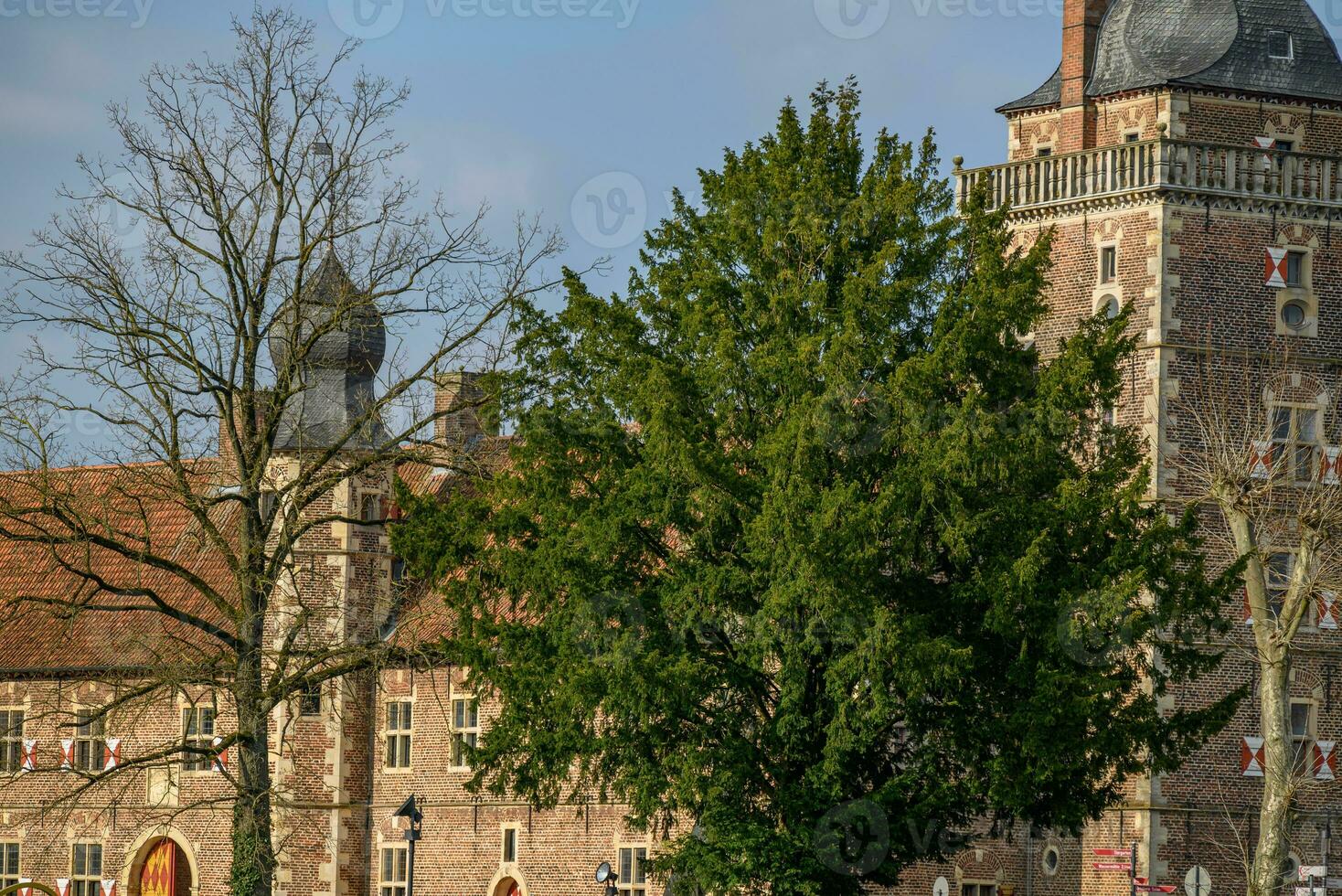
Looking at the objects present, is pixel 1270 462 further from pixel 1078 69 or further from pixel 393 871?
pixel 393 871

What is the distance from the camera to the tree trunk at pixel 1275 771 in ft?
88.2

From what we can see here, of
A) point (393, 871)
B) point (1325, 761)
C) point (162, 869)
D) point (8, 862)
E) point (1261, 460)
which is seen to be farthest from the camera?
point (8, 862)

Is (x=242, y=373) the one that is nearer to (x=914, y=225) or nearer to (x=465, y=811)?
Answer: (x=914, y=225)

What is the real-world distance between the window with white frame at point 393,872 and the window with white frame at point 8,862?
24.3 feet

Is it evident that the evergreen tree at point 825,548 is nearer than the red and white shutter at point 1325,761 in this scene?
Yes

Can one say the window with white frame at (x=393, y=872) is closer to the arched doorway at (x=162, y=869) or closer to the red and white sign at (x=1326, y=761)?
the arched doorway at (x=162, y=869)

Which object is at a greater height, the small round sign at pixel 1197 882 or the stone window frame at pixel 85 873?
the small round sign at pixel 1197 882

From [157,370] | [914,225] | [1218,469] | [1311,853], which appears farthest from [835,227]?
[1311,853]

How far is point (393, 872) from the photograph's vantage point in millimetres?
37375

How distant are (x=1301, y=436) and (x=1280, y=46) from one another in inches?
233

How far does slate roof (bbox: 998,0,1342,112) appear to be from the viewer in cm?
3391

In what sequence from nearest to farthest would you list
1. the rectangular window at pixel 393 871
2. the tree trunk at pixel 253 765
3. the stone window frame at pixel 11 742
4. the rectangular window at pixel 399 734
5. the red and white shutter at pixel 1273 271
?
the tree trunk at pixel 253 765
the red and white shutter at pixel 1273 271
the rectangular window at pixel 393 871
the rectangular window at pixel 399 734
the stone window frame at pixel 11 742

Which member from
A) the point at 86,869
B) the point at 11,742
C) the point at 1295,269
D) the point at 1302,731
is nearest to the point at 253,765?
the point at 1302,731

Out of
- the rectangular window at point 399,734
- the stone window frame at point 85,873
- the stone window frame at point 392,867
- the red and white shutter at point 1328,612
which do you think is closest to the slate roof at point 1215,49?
the red and white shutter at point 1328,612
